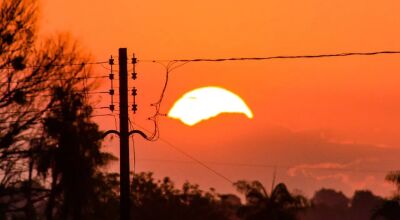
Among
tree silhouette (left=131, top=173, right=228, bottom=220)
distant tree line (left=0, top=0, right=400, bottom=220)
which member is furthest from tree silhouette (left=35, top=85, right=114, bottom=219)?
tree silhouette (left=131, top=173, right=228, bottom=220)

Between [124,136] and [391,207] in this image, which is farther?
[391,207]

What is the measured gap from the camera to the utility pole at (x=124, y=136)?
35.8 meters

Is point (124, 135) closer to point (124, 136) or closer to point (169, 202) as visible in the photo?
point (124, 136)

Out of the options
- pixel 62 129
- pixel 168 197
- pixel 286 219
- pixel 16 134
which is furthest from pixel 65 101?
pixel 168 197

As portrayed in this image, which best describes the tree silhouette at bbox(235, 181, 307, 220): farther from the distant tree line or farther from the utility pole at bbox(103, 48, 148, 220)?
the utility pole at bbox(103, 48, 148, 220)

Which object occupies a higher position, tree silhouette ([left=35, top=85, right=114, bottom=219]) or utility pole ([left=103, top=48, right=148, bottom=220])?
tree silhouette ([left=35, top=85, right=114, bottom=219])

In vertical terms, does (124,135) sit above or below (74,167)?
below

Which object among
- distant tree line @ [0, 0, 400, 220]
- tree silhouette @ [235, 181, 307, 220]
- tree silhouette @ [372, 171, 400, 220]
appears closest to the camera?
distant tree line @ [0, 0, 400, 220]

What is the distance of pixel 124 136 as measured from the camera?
36031 mm

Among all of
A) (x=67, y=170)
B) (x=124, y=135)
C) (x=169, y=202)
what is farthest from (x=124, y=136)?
(x=169, y=202)

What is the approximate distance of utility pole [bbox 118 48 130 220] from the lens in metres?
35.8

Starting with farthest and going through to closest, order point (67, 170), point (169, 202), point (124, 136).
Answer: point (169, 202) → point (67, 170) → point (124, 136)

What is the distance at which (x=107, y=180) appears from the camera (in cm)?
11119

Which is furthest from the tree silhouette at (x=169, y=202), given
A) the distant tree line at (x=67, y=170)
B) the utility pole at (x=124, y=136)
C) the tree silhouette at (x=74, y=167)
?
the utility pole at (x=124, y=136)
